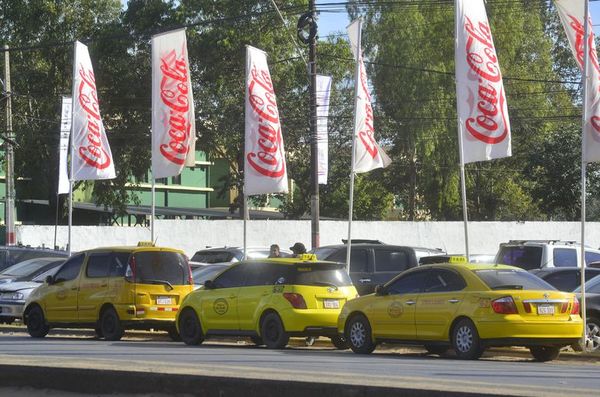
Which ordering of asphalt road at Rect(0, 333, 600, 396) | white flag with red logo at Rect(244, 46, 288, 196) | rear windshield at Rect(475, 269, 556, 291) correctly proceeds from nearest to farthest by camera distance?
asphalt road at Rect(0, 333, 600, 396) < rear windshield at Rect(475, 269, 556, 291) < white flag with red logo at Rect(244, 46, 288, 196)

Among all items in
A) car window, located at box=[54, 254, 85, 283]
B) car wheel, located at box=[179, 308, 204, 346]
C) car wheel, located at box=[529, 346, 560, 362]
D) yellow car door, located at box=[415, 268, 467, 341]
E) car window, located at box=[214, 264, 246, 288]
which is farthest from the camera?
car window, located at box=[54, 254, 85, 283]

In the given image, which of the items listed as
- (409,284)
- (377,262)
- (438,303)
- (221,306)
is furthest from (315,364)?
(377,262)

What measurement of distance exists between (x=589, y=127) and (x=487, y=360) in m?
4.21

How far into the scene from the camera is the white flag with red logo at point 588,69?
17891 mm

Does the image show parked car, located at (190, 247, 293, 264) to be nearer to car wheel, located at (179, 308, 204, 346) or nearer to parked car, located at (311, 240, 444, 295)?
parked car, located at (311, 240, 444, 295)

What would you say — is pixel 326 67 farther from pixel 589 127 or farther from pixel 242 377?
pixel 242 377

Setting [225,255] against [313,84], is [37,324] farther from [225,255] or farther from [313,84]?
[313,84]

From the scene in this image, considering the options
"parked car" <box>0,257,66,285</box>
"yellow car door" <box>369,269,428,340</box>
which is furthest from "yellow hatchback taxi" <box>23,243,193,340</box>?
"parked car" <box>0,257,66,285</box>

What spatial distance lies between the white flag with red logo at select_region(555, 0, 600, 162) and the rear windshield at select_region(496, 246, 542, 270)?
872 cm

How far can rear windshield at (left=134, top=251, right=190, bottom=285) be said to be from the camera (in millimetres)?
20453

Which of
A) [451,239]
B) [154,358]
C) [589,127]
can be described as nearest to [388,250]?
[589,127]

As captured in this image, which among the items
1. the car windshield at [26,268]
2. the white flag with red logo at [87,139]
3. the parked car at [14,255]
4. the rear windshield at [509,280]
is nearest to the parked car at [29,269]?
the car windshield at [26,268]

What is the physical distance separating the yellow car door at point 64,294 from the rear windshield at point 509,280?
8.34 meters

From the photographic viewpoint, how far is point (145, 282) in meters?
20.5
